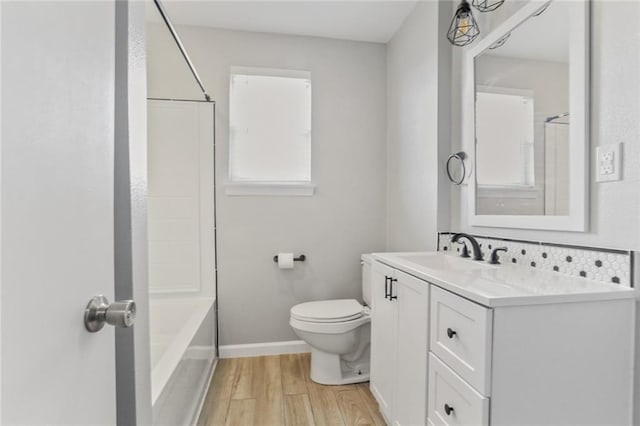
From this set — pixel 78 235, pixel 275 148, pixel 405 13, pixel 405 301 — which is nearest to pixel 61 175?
pixel 78 235

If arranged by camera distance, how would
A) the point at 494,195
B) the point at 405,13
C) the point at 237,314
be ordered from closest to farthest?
the point at 494,195 < the point at 405,13 < the point at 237,314

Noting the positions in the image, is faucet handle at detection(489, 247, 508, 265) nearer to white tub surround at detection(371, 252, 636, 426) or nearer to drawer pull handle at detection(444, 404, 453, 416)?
white tub surround at detection(371, 252, 636, 426)

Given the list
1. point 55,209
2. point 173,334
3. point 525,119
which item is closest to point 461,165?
point 525,119

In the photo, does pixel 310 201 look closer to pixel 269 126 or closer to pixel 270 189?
pixel 270 189

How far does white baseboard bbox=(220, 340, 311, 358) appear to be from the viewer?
2.45 m

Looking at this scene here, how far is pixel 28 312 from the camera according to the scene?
0.45 metres

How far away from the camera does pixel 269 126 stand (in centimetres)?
251

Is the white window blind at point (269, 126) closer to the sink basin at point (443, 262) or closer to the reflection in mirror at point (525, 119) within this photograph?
the sink basin at point (443, 262)

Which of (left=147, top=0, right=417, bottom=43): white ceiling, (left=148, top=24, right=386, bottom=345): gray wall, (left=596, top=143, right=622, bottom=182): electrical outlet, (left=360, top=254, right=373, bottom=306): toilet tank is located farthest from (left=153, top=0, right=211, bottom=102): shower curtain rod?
(left=596, top=143, right=622, bottom=182): electrical outlet

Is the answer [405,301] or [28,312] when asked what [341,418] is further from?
[28,312]

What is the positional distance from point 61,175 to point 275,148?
2.04 m

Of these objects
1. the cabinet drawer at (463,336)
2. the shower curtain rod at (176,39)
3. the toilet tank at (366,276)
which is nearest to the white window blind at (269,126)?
the shower curtain rod at (176,39)

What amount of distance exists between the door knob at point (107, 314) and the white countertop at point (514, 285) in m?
0.88

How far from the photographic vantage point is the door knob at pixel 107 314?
1.96ft
